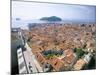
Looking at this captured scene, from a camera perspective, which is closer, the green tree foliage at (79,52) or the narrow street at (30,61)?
the narrow street at (30,61)

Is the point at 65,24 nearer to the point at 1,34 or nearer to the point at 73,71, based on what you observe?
the point at 73,71

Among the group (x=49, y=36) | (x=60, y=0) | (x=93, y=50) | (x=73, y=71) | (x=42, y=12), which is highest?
(x=60, y=0)

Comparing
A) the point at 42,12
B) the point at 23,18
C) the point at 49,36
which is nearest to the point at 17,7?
the point at 23,18

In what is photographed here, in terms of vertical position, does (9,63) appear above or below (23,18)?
below

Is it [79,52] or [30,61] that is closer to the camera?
[30,61]

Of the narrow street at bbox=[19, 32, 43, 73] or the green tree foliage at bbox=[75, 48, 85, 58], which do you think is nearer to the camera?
the narrow street at bbox=[19, 32, 43, 73]

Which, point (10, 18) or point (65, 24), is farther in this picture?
point (65, 24)

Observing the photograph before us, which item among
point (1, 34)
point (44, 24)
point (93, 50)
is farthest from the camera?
point (93, 50)

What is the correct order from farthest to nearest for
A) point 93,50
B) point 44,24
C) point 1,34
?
point 93,50 → point 44,24 → point 1,34

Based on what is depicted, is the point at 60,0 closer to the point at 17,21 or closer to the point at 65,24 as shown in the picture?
the point at 65,24
